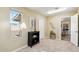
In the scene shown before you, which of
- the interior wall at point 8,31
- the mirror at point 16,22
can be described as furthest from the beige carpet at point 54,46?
the mirror at point 16,22

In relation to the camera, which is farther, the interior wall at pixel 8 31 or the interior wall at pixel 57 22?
the interior wall at pixel 57 22

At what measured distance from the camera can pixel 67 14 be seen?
2.29 m

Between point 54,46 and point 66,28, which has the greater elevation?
point 66,28

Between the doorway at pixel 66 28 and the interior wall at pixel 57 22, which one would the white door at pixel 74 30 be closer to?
the doorway at pixel 66 28

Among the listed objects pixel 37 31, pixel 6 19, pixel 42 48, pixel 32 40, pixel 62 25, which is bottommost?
pixel 42 48

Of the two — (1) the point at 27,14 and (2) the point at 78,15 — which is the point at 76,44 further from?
(1) the point at 27,14

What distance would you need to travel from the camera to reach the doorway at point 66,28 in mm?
2335

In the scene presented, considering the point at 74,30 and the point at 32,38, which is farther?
the point at 32,38

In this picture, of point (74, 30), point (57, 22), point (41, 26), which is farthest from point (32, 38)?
point (74, 30)

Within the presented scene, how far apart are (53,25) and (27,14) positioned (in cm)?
71

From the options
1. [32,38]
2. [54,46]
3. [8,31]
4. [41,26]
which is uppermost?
[41,26]

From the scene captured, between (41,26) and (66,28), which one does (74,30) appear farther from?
(41,26)

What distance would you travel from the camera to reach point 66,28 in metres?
2.36
